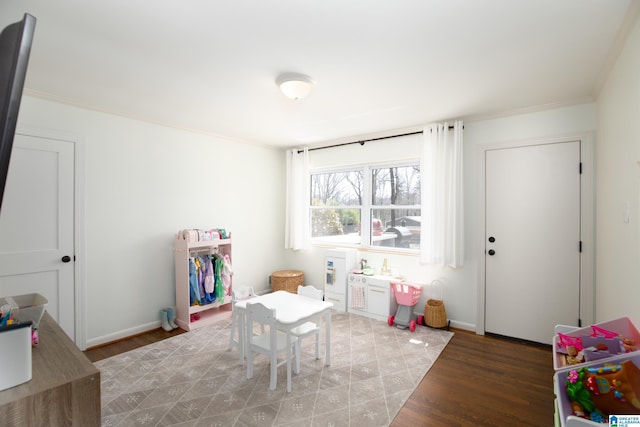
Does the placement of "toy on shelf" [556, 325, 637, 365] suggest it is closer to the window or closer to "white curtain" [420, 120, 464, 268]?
"white curtain" [420, 120, 464, 268]

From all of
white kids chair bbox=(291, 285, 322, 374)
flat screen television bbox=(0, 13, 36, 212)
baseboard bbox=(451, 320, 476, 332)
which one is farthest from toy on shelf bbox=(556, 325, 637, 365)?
flat screen television bbox=(0, 13, 36, 212)

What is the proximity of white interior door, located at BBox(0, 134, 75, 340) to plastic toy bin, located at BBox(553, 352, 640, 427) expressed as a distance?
385 cm

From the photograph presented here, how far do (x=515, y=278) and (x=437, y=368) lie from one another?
137 centimetres

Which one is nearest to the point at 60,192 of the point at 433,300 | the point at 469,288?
the point at 433,300

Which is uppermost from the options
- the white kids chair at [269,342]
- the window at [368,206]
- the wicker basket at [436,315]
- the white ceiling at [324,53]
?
the white ceiling at [324,53]

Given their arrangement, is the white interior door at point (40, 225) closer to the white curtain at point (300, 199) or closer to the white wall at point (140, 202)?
the white wall at point (140, 202)

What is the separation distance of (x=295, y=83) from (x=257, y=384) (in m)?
2.42

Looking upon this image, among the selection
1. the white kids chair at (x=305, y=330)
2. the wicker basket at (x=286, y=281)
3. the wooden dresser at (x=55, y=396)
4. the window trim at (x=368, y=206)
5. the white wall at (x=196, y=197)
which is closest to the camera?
the wooden dresser at (x=55, y=396)

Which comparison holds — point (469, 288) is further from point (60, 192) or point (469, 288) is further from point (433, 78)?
point (60, 192)

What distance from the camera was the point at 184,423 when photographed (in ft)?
6.66

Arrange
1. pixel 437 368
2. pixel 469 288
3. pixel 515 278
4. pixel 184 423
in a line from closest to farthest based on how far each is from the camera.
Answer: pixel 184 423
pixel 437 368
pixel 515 278
pixel 469 288

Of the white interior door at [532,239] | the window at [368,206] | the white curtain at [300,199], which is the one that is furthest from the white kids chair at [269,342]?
the white curtain at [300,199]

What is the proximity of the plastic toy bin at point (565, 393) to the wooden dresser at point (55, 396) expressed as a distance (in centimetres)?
169

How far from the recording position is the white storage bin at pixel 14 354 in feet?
3.20
